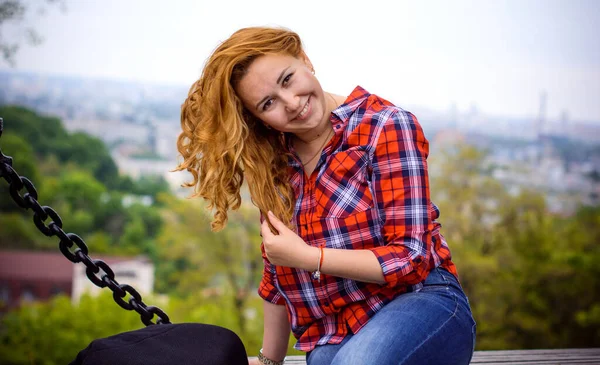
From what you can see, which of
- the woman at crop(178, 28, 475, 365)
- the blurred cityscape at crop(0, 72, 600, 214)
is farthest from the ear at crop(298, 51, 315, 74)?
the blurred cityscape at crop(0, 72, 600, 214)

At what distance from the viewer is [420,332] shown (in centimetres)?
Answer: 148

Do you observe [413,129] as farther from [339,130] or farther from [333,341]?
[333,341]

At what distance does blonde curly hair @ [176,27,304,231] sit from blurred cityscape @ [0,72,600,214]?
→ 21.2 metres

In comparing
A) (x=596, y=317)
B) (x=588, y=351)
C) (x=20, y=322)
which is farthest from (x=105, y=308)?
(x=588, y=351)

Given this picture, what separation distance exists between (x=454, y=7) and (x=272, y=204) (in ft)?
77.6

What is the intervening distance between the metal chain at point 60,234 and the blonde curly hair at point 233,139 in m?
0.30

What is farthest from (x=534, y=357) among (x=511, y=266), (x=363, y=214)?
(x=511, y=266)

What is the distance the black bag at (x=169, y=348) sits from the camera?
142 centimetres

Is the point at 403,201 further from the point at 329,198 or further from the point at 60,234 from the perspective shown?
the point at 60,234

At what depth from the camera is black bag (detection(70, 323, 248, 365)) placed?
1.42 m

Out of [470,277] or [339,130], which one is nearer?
[339,130]

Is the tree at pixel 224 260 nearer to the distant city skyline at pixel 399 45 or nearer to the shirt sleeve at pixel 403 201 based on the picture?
the distant city skyline at pixel 399 45

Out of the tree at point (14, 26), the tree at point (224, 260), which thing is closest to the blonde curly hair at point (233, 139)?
the tree at point (224, 260)

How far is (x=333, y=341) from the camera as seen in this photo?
65.7 inches
